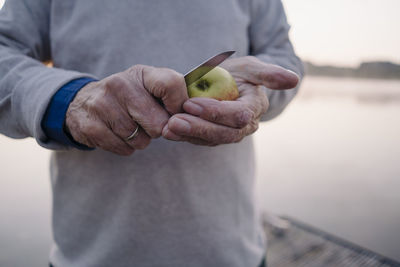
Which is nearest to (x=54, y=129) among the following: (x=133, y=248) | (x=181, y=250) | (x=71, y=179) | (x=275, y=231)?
(x=71, y=179)

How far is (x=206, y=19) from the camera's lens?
112 cm

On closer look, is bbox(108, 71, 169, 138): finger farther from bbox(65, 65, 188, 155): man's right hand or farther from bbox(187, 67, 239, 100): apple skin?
bbox(187, 67, 239, 100): apple skin

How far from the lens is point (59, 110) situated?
857 mm

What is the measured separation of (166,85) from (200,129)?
6.7 inches

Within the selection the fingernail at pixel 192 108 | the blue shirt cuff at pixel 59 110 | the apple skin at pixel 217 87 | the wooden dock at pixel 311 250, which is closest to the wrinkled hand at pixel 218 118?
the fingernail at pixel 192 108

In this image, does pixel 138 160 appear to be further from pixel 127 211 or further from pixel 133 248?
pixel 133 248

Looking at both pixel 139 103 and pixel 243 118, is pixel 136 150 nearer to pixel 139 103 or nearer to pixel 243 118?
pixel 139 103

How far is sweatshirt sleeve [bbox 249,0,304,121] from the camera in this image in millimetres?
1283

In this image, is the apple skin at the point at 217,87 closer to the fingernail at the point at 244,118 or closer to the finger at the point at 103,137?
the fingernail at the point at 244,118

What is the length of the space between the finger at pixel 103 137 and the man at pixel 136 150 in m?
0.10

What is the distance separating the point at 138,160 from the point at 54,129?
33 cm

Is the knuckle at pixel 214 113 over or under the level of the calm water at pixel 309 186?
over

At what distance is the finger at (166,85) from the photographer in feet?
2.53

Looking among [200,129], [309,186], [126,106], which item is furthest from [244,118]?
[309,186]
